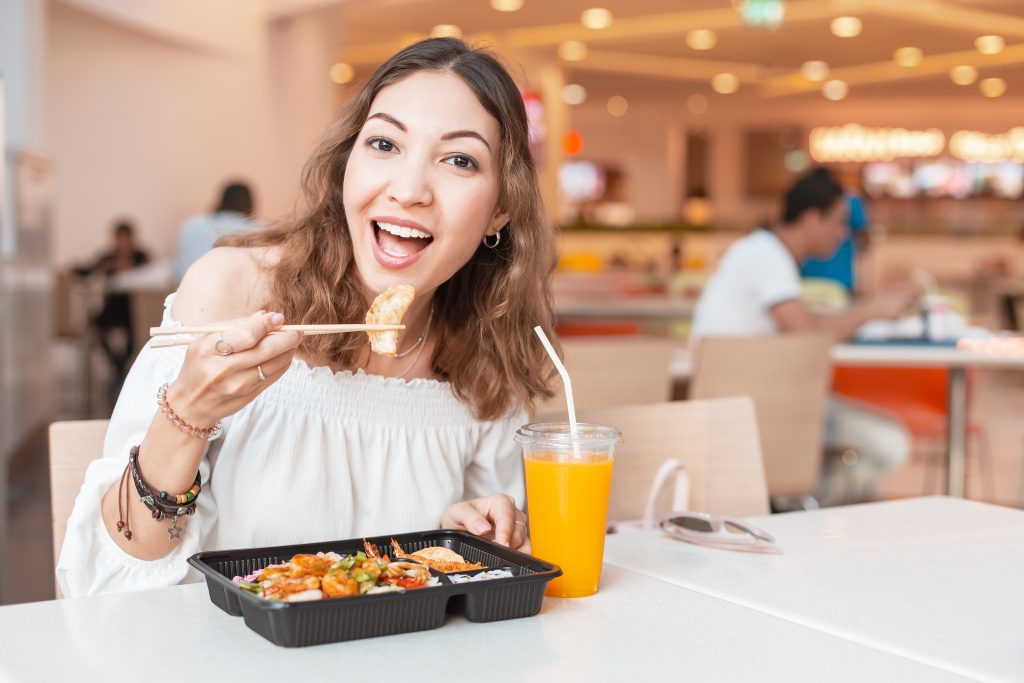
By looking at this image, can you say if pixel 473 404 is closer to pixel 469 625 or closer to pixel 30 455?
pixel 469 625

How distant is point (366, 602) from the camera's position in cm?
88

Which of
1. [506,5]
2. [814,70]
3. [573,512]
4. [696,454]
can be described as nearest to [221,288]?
[573,512]

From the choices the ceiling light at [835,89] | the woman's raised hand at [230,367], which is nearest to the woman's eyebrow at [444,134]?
the woman's raised hand at [230,367]

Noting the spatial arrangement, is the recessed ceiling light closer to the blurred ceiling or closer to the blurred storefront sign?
the blurred ceiling

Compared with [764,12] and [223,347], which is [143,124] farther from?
[223,347]

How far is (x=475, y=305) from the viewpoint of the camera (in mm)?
1529

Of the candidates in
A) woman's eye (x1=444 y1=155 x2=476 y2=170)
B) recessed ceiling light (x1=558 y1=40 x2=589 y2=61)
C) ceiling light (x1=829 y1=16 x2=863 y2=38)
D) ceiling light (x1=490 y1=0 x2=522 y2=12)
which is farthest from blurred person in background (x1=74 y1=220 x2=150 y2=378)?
woman's eye (x1=444 y1=155 x2=476 y2=170)

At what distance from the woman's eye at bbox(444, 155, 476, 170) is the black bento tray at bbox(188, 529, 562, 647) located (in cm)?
45

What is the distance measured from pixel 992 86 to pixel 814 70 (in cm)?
226

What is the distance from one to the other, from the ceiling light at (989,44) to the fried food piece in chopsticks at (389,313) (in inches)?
381

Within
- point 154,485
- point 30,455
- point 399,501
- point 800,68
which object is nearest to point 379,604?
point 154,485

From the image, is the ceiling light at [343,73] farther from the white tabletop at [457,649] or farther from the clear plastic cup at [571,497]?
the white tabletop at [457,649]

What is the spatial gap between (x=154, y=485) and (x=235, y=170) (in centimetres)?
777

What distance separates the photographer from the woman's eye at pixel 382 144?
129cm
